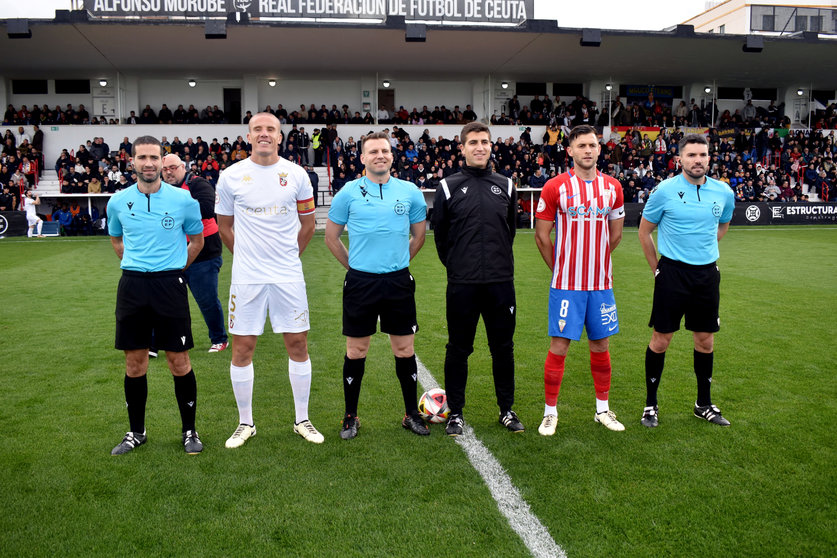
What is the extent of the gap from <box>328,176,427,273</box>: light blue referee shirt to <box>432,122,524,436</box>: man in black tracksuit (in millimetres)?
269

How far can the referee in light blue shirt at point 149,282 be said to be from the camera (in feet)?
13.4

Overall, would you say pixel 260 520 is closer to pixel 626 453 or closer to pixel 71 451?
pixel 71 451

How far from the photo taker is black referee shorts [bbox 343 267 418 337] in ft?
14.2

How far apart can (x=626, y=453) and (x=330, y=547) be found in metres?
2.07

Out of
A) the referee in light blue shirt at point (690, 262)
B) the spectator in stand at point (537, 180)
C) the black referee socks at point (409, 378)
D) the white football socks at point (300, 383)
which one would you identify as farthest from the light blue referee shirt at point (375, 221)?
the spectator in stand at point (537, 180)

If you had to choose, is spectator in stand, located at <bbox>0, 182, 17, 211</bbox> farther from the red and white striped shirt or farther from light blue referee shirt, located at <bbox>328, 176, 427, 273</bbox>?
→ the red and white striped shirt

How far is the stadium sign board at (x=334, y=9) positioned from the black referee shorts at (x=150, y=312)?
21.8 m

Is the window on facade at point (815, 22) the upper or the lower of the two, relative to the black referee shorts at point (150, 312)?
upper

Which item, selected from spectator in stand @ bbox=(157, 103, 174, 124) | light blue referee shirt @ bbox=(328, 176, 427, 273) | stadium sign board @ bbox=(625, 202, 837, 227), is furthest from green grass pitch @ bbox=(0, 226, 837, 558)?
spectator in stand @ bbox=(157, 103, 174, 124)

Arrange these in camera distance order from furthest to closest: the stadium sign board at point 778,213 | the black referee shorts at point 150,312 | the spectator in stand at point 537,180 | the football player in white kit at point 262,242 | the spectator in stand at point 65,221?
the spectator in stand at point 537,180, the stadium sign board at point 778,213, the spectator in stand at point 65,221, the football player in white kit at point 262,242, the black referee shorts at point 150,312

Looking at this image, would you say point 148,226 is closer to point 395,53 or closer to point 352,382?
point 352,382

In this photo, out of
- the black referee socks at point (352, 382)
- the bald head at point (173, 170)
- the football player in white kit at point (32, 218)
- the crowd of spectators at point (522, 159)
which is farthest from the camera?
the crowd of spectators at point (522, 159)

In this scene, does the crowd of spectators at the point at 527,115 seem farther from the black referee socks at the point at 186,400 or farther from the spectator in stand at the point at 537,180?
the black referee socks at the point at 186,400

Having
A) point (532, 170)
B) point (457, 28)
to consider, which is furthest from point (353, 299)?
point (532, 170)
